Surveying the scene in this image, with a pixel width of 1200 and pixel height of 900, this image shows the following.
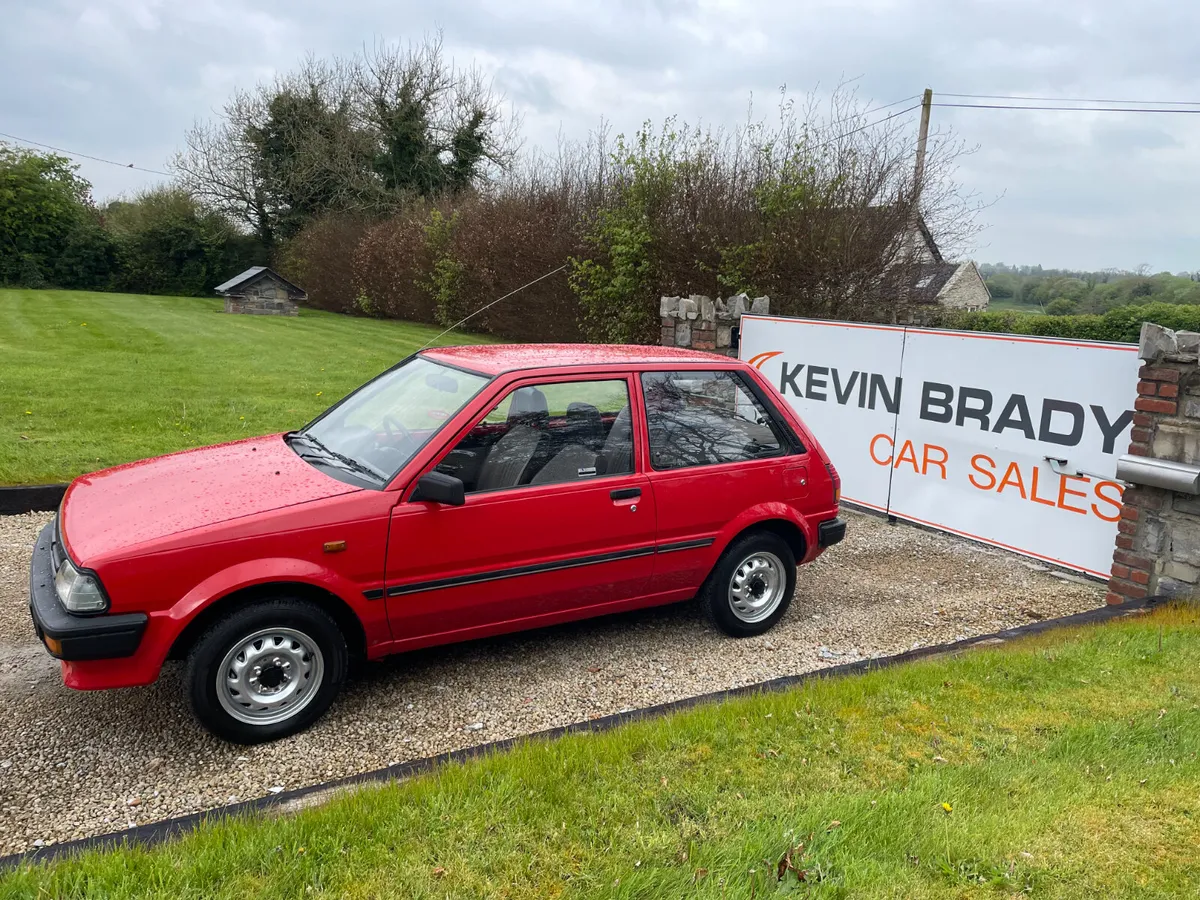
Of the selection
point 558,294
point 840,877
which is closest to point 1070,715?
point 840,877

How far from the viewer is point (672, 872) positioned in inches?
110

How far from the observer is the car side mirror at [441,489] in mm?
4082

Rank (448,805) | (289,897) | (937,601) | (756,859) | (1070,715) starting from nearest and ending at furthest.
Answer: (289,897) → (756,859) → (448,805) → (1070,715) → (937,601)

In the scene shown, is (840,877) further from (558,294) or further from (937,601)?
(558,294)

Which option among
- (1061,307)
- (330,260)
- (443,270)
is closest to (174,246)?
→ (330,260)

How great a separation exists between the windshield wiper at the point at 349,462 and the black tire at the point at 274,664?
27.0 inches

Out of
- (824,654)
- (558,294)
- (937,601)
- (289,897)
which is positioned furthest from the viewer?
(558,294)

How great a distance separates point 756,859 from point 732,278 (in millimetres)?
11986

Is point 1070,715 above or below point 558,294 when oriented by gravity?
below

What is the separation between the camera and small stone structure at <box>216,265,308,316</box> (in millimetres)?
28078

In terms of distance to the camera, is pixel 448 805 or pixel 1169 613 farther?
pixel 1169 613

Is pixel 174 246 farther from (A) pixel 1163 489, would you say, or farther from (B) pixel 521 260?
(A) pixel 1163 489

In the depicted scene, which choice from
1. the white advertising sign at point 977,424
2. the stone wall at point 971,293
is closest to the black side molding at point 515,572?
the white advertising sign at point 977,424

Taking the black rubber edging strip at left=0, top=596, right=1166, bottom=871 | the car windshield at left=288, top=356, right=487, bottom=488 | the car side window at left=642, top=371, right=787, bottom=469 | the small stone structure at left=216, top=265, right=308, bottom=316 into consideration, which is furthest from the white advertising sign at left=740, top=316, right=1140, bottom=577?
the small stone structure at left=216, top=265, right=308, bottom=316
